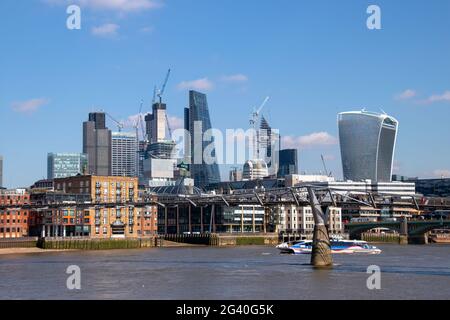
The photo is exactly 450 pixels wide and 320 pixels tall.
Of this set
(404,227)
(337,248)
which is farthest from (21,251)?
(404,227)

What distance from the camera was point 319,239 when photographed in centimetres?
6425

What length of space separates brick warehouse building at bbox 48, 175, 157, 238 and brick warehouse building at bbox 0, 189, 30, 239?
577 cm

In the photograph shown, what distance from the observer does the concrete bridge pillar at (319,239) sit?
64062mm

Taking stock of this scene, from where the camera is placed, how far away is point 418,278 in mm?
56656

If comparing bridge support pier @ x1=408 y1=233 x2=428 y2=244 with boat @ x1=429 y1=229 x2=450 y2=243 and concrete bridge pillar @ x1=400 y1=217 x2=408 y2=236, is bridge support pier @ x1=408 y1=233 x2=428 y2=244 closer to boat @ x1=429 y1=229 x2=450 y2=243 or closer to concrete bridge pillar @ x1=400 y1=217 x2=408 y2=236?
concrete bridge pillar @ x1=400 y1=217 x2=408 y2=236

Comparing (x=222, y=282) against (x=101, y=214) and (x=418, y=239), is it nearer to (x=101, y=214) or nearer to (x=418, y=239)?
(x=101, y=214)

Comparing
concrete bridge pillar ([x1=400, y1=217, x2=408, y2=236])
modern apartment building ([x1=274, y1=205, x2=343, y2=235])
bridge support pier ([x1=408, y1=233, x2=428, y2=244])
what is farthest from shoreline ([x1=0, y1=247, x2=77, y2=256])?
bridge support pier ([x1=408, y1=233, x2=428, y2=244])

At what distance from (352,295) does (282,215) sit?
136 meters

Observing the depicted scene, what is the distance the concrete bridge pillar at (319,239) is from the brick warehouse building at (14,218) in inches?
3054

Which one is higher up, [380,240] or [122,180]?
[122,180]
